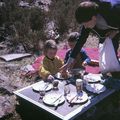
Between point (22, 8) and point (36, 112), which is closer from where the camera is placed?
point (36, 112)

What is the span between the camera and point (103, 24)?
3.59 meters

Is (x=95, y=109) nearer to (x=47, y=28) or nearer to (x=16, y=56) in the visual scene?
(x=16, y=56)

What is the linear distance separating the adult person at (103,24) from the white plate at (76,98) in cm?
60

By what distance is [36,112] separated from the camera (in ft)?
12.0

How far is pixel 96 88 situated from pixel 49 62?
0.91m

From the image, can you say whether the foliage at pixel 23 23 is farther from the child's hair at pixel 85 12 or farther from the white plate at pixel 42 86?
the child's hair at pixel 85 12

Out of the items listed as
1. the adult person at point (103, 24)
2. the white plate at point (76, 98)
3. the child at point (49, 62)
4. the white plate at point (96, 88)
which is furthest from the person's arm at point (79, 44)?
the white plate at point (76, 98)

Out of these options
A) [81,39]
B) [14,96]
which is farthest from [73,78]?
[14,96]

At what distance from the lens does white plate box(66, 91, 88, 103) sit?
3.42m

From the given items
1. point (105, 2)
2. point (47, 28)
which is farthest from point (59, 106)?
point (47, 28)

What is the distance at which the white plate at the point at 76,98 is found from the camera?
11.2ft

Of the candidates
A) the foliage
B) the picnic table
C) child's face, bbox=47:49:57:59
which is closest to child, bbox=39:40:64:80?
child's face, bbox=47:49:57:59

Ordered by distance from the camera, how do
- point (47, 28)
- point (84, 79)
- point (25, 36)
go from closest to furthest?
1. point (84, 79)
2. point (25, 36)
3. point (47, 28)

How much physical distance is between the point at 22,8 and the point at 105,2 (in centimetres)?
416
